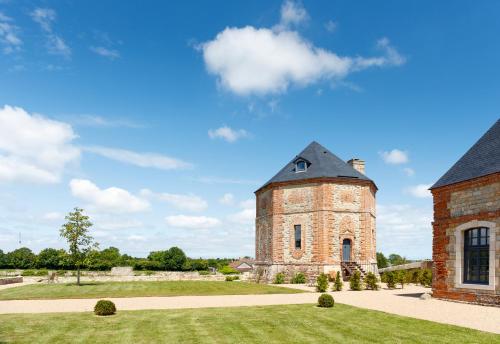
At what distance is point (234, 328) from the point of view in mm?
13727

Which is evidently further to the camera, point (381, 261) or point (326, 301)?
point (381, 261)

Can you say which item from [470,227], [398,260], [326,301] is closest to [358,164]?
[470,227]

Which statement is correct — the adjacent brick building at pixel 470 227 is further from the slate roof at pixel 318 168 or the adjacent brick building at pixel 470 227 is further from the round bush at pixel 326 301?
the slate roof at pixel 318 168

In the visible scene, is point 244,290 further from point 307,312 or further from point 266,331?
point 266,331

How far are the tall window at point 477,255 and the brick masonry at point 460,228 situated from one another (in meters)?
0.28

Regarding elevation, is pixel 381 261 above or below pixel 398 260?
above

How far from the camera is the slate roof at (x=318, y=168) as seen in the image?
36.5 m

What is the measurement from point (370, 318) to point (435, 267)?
26.8ft

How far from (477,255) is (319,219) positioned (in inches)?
657

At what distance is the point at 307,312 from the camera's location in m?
17.0

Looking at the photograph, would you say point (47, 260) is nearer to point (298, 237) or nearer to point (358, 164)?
point (298, 237)

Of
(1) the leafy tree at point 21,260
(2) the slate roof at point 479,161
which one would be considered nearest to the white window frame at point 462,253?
(2) the slate roof at point 479,161

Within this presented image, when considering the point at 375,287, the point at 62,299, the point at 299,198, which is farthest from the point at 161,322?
the point at 299,198

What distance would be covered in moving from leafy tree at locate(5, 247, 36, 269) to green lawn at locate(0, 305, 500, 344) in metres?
62.0
